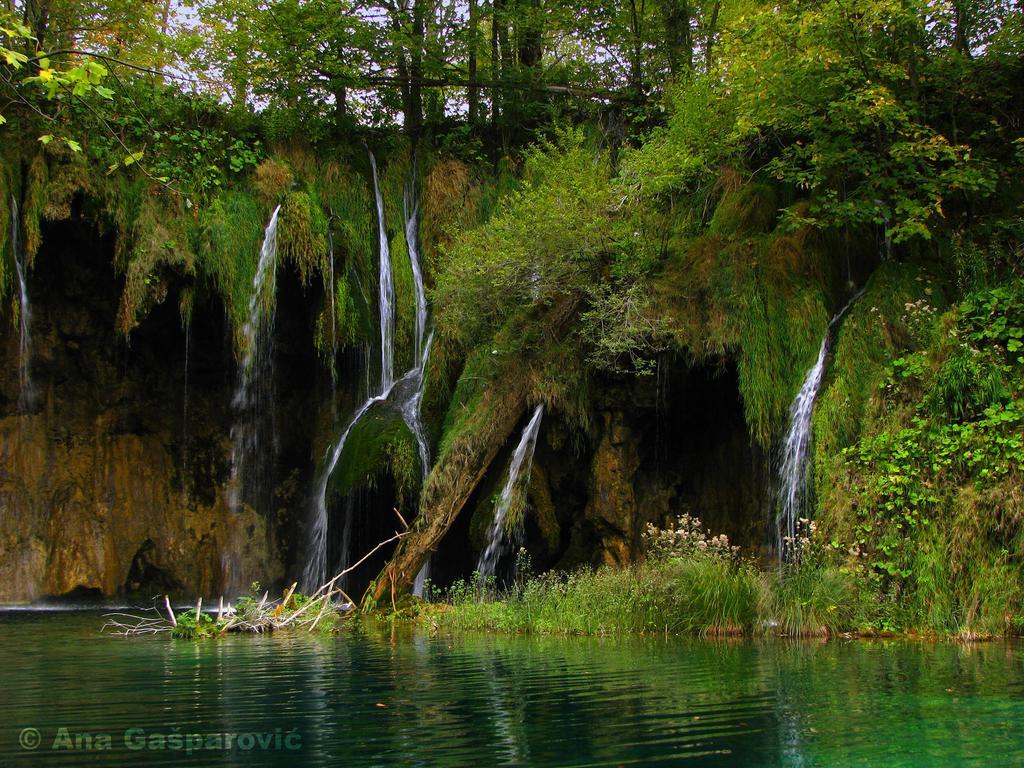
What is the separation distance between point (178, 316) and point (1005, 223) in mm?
15474

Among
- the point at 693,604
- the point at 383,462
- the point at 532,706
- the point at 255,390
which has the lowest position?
the point at 693,604

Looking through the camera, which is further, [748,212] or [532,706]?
[748,212]

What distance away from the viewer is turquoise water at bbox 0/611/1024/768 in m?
4.41

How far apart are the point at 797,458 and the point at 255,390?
1146 centimetres

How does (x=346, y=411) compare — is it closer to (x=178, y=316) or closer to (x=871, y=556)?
(x=178, y=316)

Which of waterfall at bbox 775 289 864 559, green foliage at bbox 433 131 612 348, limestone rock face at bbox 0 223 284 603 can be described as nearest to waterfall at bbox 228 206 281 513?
limestone rock face at bbox 0 223 284 603

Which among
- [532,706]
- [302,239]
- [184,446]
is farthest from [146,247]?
[532,706]

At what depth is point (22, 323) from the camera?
18312 mm

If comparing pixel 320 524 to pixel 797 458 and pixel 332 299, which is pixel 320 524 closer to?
pixel 332 299

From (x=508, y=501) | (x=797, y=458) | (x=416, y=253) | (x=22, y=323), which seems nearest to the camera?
(x=797, y=458)

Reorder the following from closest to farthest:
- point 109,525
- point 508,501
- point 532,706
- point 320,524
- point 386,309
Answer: point 532,706
point 508,501
point 320,524
point 386,309
point 109,525

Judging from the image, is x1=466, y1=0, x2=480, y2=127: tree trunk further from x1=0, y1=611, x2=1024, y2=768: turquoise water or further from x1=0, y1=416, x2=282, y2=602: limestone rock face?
x1=0, y1=611, x2=1024, y2=768: turquoise water

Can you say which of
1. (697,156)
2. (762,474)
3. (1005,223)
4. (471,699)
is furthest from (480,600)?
(1005,223)

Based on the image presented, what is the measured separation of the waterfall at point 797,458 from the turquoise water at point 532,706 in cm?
312
